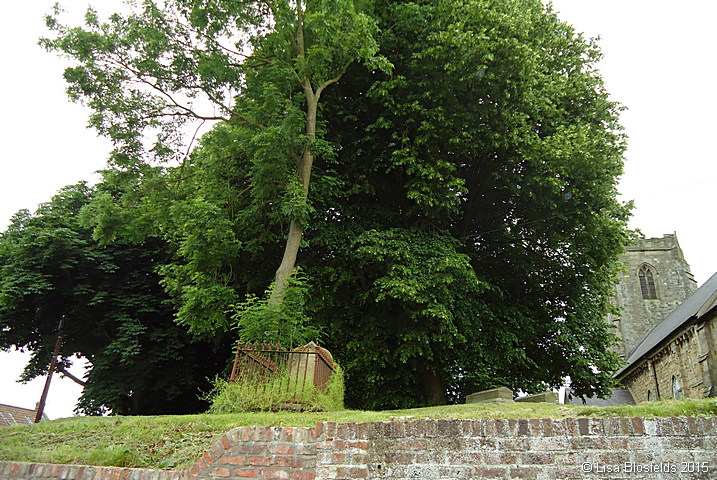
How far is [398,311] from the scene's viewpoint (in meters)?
14.8

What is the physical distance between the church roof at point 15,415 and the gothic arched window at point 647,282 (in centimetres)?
5448

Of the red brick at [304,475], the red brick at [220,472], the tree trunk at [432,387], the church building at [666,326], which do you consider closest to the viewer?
the red brick at [304,475]

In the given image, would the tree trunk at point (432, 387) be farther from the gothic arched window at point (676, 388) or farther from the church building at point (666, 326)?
the gothic arched window at point (676, 388)

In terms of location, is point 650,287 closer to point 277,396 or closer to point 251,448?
point 277,396

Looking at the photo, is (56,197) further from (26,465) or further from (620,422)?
(620,422)

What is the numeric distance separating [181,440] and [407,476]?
3569mm

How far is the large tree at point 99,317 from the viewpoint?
20.4m

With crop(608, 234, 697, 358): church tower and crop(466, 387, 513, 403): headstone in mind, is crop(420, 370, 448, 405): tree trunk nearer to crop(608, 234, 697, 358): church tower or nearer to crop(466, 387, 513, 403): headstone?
crop(466, 387, 513, 403): headstone

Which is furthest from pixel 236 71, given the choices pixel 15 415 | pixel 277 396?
pixel 15 415

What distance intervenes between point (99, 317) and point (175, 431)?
54.1 ft

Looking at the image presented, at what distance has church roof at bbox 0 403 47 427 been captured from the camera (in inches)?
1515

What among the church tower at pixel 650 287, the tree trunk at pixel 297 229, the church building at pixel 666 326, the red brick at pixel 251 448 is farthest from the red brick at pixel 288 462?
the church tower at pixel 650 287

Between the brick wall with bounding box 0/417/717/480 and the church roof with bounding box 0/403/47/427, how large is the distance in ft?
135

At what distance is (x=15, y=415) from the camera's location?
41312 millimetres
